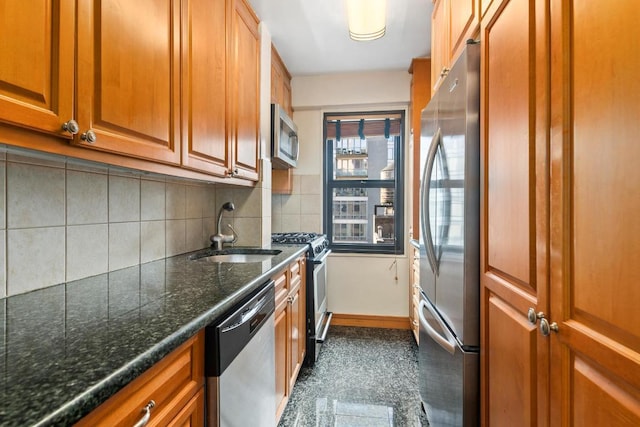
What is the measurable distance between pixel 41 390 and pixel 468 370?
1.22 meters

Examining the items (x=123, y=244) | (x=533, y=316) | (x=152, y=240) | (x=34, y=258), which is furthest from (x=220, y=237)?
(x=533, y=316)

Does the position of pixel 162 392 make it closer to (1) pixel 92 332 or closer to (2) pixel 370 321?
(1) pixel 92 332

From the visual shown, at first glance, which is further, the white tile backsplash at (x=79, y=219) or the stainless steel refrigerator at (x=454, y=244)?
the stainless steel refrigerator at (x=454, y=244)

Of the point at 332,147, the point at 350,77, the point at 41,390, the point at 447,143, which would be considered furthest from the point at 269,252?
the point at 350,77

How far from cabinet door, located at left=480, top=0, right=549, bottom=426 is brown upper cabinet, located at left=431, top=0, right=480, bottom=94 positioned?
0.52ft

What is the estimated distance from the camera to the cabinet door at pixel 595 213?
51 cm

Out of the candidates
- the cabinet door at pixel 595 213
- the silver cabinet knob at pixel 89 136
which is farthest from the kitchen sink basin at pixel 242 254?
the cabinet door at pixel 595 213

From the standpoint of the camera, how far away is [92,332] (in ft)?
2.24

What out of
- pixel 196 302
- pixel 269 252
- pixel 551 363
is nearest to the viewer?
pixel 551 363

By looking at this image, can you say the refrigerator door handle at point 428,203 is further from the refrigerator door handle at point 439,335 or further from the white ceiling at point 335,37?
the white ceiling at point 335,37

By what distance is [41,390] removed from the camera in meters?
0.46

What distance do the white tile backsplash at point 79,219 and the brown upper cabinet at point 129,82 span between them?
17 cm

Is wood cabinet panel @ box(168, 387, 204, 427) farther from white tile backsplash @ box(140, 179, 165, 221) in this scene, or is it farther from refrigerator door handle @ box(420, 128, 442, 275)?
refrigerator door handle @ box(420, 128, 442, 275)

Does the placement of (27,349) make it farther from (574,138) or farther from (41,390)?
(574,138)
